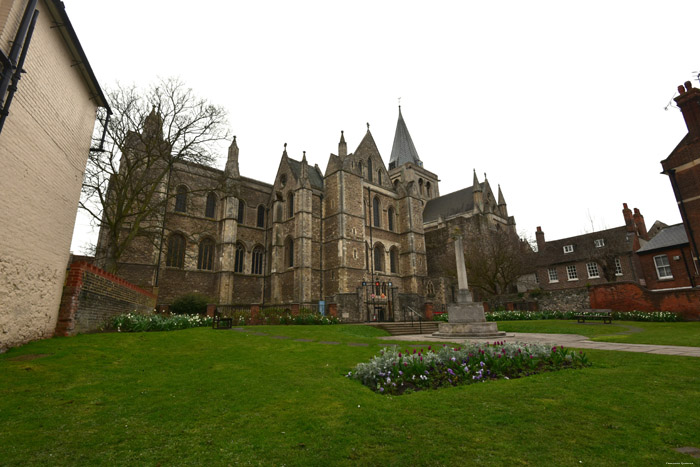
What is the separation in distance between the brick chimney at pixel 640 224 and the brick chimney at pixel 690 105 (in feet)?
58.0

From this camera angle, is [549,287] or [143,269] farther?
[549,287]

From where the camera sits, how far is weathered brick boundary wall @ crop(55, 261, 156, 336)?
28.8 feet

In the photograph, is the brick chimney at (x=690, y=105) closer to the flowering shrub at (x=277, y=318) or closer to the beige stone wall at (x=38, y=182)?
the flowering shrub at (x=277, y=318)

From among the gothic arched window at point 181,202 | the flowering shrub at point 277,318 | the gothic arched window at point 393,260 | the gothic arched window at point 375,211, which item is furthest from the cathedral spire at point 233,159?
the gothic arched window at point 393,260

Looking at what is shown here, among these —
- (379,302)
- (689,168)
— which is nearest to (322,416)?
(379,302)

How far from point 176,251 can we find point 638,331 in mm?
28751

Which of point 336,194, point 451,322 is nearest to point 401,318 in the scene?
point 451,322

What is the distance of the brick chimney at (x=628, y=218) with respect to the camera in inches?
1278

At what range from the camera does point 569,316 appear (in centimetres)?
2198

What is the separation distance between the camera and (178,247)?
86.2 ft

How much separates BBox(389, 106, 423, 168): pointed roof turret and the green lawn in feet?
179

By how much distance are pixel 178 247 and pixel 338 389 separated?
2521 cm

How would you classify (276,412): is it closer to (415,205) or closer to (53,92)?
(53,92)

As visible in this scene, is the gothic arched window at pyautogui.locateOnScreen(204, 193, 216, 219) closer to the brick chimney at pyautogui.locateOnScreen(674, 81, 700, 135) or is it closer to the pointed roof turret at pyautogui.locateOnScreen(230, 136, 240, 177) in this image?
the pointed roof turret at pyautogui.locateOnScreen(230, 136, 240, 177)
